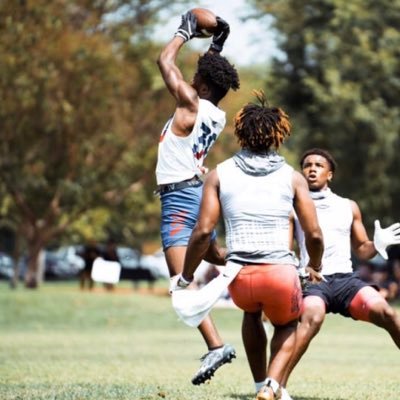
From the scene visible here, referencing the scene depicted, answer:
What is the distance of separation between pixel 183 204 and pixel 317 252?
166cm

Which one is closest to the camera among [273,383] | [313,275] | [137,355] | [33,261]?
[273,383]

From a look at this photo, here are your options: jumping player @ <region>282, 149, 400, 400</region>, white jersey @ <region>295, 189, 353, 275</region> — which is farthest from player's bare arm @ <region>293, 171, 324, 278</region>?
white jersey @ <region>295, 189, 353, 275</region>

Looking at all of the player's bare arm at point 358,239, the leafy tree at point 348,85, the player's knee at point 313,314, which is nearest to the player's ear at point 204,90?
the player's bare arm at point 358,239

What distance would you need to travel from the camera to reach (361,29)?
40.8m

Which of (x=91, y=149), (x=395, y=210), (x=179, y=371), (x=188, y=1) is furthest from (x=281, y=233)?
(x=395, y=210)

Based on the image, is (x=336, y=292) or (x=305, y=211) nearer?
(x=305, y=211)

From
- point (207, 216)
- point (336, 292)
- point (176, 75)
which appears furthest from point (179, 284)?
point (176, 75)

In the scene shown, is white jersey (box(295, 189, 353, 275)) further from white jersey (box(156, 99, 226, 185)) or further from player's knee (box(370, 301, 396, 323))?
white jersey (box(156, 99, 226, 185))

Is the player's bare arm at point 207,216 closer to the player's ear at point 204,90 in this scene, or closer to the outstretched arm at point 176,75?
the outstretched arm at point 176,75

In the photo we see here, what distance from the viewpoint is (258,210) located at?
327 inches

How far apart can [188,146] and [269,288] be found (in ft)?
6.30

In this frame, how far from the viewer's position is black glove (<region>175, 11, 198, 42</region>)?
32.3 feet

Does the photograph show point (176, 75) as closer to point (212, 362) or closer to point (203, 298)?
point (203, 298)

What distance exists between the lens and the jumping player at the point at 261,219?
328 inches
